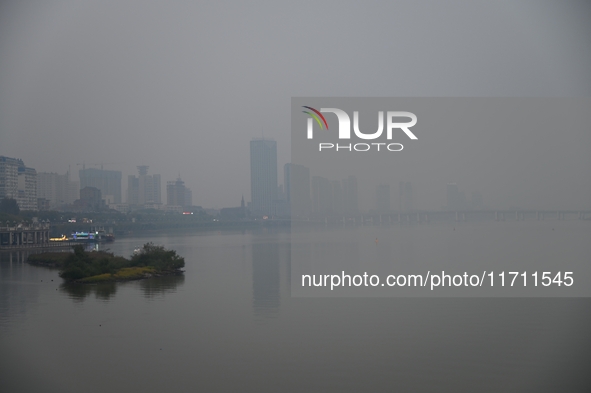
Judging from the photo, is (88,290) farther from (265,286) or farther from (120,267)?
(265,286)

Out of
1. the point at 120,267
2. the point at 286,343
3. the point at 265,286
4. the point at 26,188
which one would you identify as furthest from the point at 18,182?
the point at 286,343

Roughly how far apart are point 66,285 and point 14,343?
4.01 meters

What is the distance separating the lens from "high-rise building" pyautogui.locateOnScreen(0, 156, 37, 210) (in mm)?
32331

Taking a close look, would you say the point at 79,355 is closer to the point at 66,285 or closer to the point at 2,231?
the point at 66,285

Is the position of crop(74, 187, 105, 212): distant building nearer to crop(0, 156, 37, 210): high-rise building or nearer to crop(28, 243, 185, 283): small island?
crop(0, 156, 37, 210): high-rise building

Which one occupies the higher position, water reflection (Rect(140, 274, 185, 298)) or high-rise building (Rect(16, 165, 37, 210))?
high-rise building (Rect(16, 165, 37, 210))

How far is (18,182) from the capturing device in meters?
33.1

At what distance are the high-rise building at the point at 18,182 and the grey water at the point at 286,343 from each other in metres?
26.6

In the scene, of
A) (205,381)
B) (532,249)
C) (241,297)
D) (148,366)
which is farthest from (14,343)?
(532,249)

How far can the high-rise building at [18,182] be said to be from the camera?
106 ft

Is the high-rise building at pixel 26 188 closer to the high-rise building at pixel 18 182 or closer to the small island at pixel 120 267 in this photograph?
the high-rise building at pixel 18 182

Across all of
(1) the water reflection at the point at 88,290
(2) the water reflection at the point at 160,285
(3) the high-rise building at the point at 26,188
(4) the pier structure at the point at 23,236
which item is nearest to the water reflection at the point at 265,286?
(2) the water reflection at the point at 160,285

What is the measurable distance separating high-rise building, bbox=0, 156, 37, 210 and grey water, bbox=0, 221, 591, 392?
26.6 metres

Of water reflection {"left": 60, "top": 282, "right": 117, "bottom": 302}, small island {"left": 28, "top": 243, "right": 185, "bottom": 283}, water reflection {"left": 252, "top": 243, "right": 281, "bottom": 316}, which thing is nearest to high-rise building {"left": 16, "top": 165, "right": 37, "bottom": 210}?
water reflection {"left": 252, "top": 243, "right": 281, "bottom": 316}
